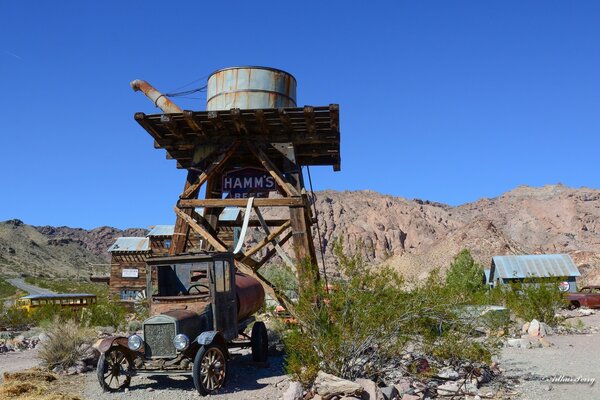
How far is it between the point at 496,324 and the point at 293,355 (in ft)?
16.5

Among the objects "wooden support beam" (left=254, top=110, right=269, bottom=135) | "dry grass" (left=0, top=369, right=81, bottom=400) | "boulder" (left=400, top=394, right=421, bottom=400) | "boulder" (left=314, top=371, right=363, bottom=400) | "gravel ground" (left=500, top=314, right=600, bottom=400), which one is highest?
"wooden support beam" (left=254, top=110, right=269, bottom=135)

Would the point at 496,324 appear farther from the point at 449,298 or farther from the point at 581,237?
the point at 581,237

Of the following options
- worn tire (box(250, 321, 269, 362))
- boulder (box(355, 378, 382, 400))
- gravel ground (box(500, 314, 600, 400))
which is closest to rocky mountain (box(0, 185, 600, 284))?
gravel ground (box(500, 314, 600, 400))

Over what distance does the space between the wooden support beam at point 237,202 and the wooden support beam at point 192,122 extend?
1.69 meters

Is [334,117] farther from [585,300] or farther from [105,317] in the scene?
[585,300]

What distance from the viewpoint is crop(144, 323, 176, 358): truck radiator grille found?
9.50m

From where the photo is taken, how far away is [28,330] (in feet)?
80.6

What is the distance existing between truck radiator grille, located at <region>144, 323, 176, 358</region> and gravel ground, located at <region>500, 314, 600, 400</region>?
579 centimetres

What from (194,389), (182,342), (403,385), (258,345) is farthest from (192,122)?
(403,385)

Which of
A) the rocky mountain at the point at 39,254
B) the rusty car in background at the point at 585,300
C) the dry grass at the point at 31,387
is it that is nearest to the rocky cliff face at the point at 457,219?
the rocky mountain at the point at 39,254

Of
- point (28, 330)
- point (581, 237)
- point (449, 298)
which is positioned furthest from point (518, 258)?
point (581, 237)

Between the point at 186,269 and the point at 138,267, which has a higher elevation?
the point at 138,267

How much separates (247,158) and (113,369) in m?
6.47

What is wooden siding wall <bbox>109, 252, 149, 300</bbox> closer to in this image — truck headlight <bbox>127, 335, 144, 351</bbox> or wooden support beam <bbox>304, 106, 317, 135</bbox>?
wooden support beam <bbox>304, 106, 317, 135</bbox>
